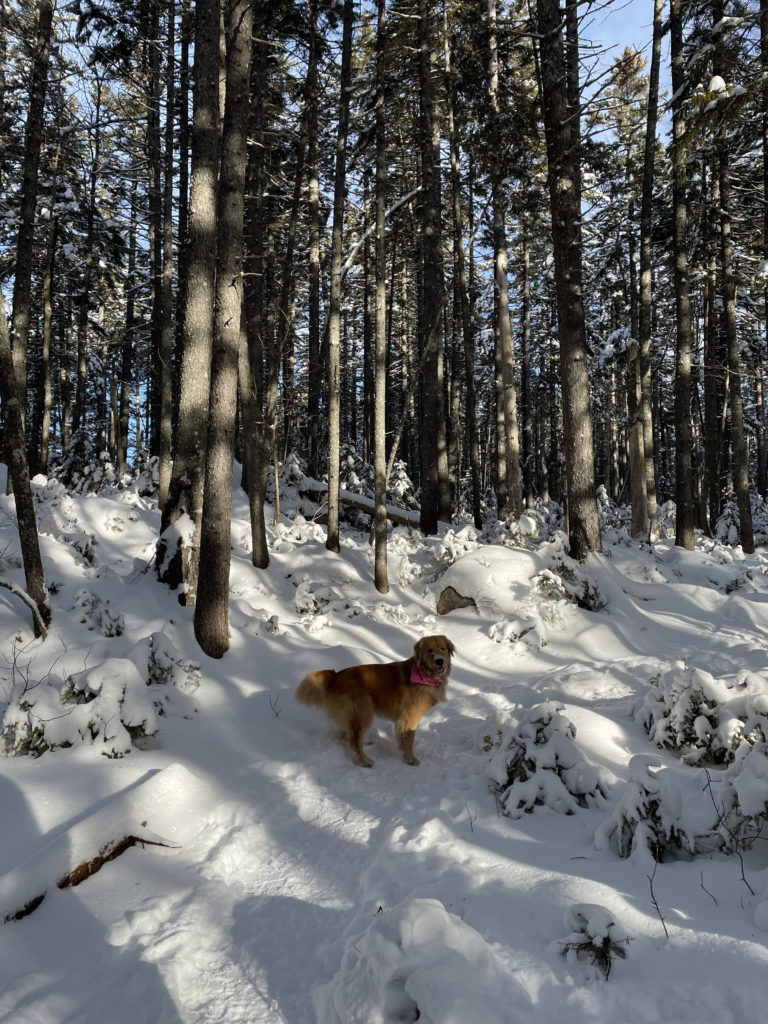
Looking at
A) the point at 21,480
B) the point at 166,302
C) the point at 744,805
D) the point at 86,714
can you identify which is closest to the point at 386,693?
the point at 86,714

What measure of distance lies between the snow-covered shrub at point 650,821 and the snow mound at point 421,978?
3.53 feet

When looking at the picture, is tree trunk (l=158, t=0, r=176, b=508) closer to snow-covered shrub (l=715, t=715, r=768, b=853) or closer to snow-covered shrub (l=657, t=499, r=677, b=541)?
snow-covered shrub (l=715, t=715, r=768, b=853)

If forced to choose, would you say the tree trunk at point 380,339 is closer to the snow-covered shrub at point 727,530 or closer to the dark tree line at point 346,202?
the dark tree line at point 346,202

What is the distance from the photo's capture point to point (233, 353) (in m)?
6.75

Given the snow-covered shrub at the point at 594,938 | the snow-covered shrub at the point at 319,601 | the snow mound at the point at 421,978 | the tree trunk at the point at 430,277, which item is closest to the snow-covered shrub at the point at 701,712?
the snow-covered shrub at the point at 594,938

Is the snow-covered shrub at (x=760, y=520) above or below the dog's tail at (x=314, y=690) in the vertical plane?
above

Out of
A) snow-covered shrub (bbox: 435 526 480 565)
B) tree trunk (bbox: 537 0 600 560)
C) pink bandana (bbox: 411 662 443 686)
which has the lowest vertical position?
pink bandana (bbox: 411 662 443 686)

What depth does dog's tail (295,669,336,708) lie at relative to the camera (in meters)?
4.92

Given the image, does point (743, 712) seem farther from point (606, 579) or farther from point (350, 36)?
point (350, 36)

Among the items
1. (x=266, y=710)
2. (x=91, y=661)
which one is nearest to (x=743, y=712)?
(x=266, y=710)

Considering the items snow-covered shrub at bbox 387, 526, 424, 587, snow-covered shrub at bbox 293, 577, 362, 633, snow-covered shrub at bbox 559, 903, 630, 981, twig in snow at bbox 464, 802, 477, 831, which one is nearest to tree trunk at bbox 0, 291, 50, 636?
snow-covered shrub at bbox 293, 577, 362, 633

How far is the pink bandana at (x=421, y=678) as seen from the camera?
4.80m

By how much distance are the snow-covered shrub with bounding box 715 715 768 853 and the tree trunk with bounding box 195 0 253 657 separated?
199 inches

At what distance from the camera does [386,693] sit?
493cm
